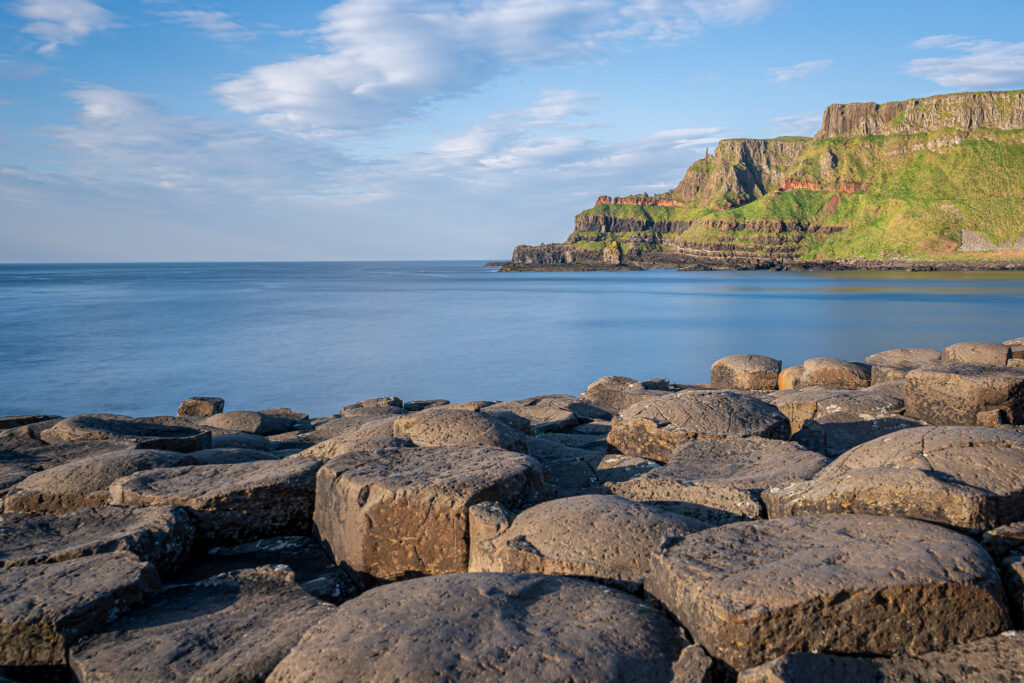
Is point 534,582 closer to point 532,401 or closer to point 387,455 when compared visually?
point 387,455

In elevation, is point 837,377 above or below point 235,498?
below

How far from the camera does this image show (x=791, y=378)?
13.4 metres

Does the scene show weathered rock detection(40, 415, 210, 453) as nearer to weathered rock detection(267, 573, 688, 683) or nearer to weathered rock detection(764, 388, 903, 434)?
weathered rock detection(267, 573, 688, 683)

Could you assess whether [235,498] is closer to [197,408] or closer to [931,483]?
[931,483]

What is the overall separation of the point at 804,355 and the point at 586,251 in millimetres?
156480

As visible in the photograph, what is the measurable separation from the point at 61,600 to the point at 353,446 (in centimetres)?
250

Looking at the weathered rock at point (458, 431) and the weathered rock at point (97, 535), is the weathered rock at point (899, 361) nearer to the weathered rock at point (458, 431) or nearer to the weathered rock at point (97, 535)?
the weathered rock at point (458, 431)

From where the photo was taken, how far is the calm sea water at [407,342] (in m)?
24.8

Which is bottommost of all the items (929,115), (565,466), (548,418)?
(548,418)

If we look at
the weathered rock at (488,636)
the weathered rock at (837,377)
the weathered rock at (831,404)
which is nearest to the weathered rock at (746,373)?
the weathered rock at (837,377)

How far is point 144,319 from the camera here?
155 ft

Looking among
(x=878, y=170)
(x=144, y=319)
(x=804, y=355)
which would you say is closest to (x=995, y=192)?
(x=878, y=170)

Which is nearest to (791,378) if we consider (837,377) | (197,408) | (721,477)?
(837,377)

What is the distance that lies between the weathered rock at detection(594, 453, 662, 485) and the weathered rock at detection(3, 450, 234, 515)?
415 cm
